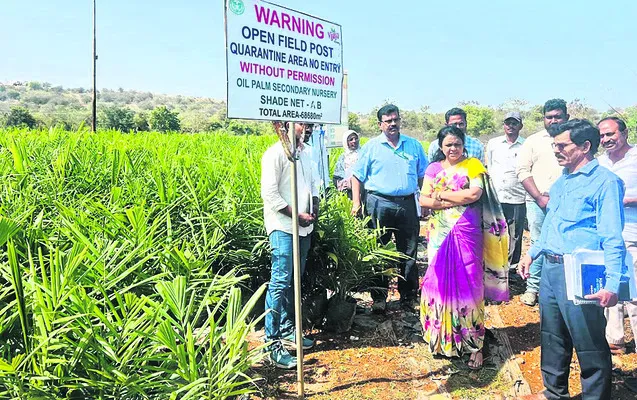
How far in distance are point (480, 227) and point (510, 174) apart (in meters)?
2.12

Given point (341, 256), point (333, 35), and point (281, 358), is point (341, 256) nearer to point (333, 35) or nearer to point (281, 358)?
point (281, 358)

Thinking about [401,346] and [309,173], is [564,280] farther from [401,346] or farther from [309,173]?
[309,173]

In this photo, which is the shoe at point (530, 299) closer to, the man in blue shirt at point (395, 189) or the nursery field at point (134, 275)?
the man in blue shirt at point (395, 189)

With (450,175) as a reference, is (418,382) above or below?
below

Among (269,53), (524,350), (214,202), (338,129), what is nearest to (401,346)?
(524,350)

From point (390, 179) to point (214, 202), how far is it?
Result: 1546mm

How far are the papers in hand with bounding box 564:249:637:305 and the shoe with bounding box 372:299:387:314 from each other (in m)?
1.87

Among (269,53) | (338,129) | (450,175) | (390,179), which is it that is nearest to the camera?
(269,53)

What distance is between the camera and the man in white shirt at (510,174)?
4.95m

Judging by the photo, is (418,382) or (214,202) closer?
(418,382)

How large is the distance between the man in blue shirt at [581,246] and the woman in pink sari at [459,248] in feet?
1.78

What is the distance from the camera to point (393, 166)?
4.06 metres

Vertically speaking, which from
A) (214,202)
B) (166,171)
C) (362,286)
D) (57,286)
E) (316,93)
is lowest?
(362,286)

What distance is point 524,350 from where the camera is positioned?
3.34 m
